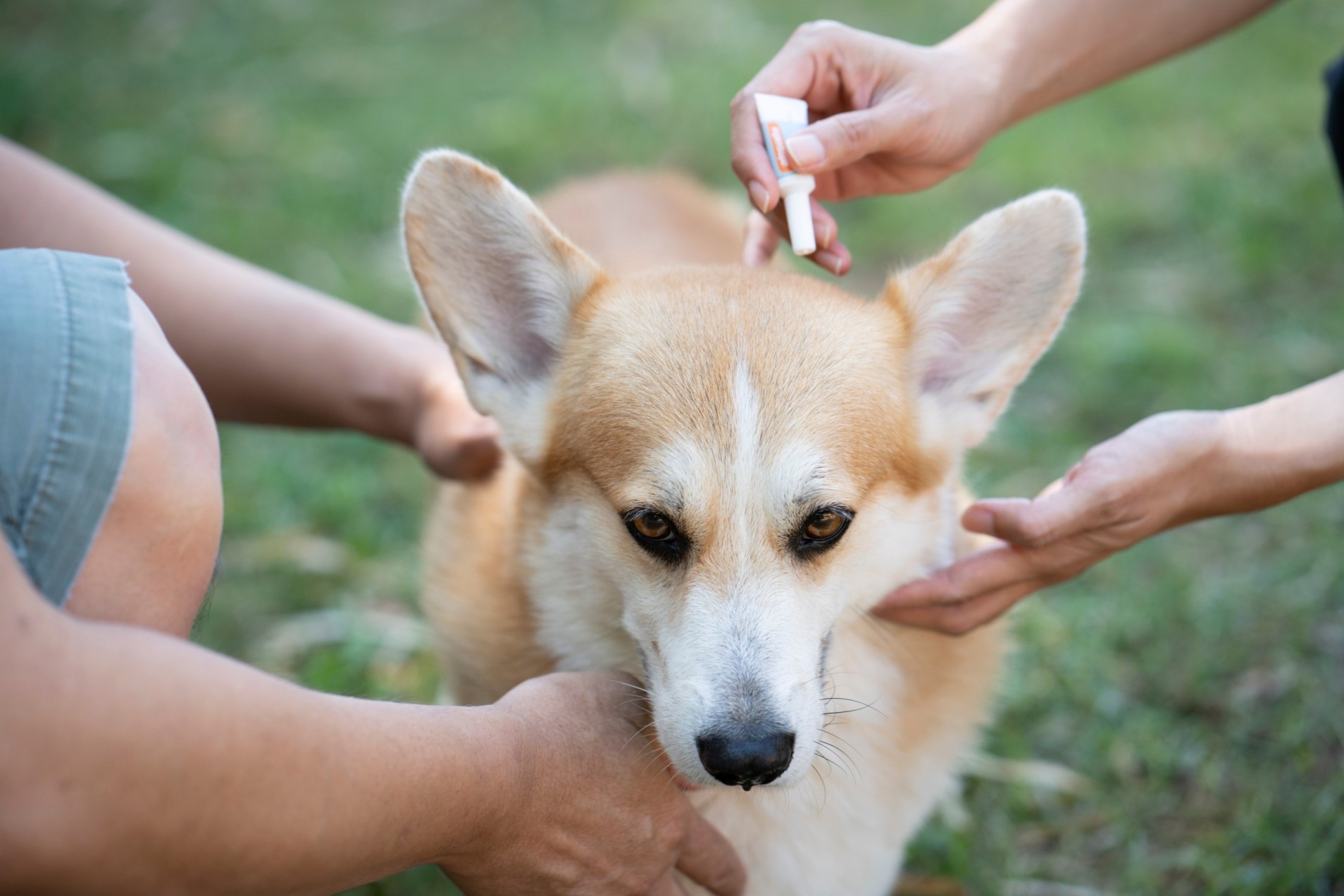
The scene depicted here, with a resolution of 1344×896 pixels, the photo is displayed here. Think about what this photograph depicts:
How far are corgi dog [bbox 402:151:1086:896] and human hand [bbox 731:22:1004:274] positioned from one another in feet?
0.75

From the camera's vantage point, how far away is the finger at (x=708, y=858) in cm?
185

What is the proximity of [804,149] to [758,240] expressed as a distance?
19.7 inches

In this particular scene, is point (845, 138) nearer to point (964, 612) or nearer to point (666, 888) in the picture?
point (964, 612)

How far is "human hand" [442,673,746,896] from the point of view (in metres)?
1.59

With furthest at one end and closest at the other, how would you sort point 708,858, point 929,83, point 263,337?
point 263,337
point 929,83
point 708,858

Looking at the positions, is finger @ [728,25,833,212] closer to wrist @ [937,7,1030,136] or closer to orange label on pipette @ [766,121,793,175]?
orange label on pipette @ [766,121,793,175]

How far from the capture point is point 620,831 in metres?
1.71

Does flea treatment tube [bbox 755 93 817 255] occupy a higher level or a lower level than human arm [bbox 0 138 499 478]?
higher

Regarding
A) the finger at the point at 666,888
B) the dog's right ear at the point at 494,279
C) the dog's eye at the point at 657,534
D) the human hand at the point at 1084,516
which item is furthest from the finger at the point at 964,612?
the dog's right ear at the point at 494,279

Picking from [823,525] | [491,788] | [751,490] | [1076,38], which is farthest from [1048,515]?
[1076,38]

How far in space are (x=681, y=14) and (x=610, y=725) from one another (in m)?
5.55

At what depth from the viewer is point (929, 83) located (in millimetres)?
2150

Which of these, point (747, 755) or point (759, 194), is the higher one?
point (759, 194)

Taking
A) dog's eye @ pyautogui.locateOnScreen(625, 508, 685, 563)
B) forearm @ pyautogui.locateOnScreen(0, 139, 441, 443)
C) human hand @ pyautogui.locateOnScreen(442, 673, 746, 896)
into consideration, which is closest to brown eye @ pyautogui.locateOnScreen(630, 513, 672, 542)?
dog's eye @ pyautogui.locateOnScreen(625, 508, 685, 563)
